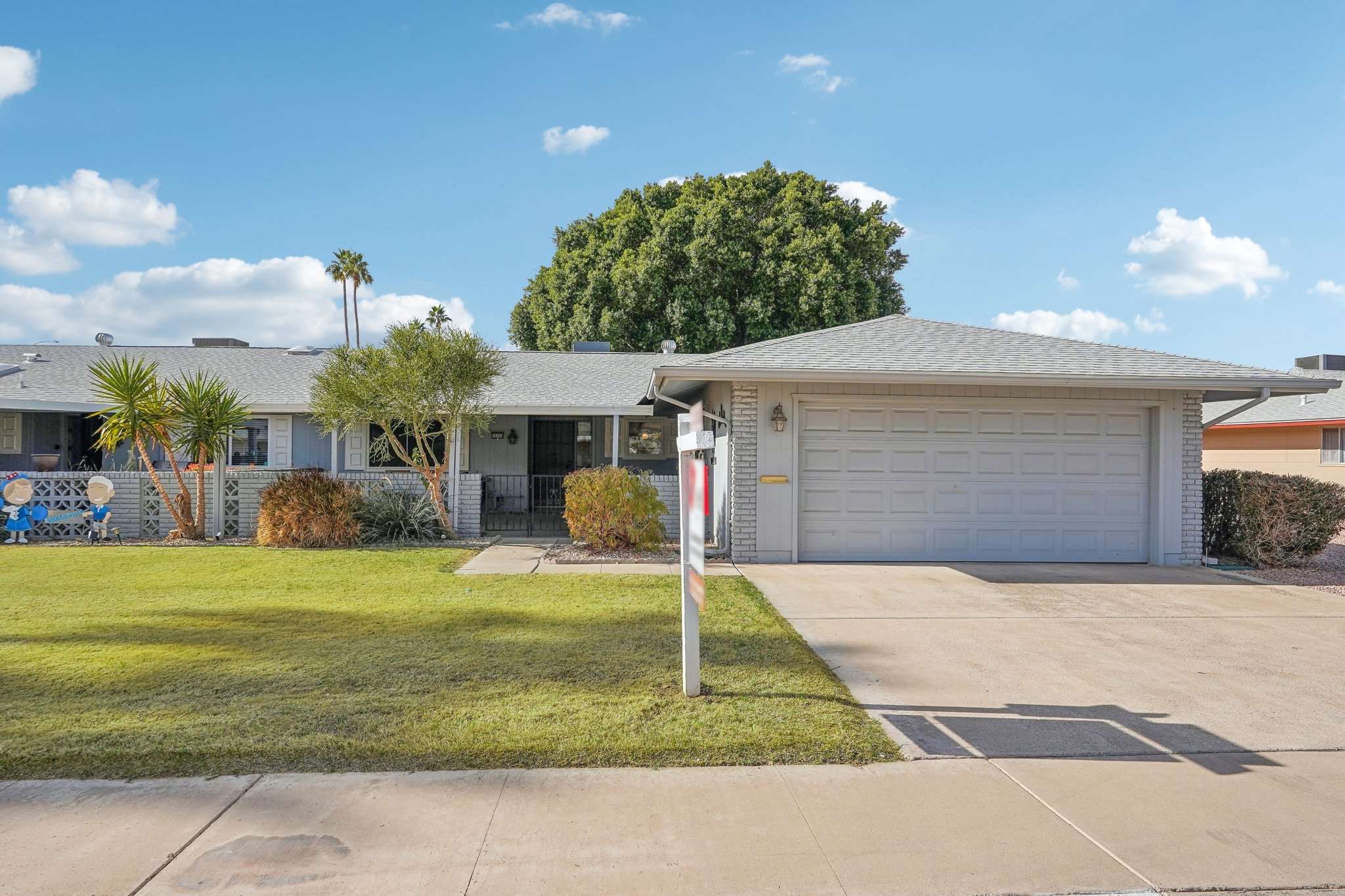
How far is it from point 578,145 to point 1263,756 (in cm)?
1985

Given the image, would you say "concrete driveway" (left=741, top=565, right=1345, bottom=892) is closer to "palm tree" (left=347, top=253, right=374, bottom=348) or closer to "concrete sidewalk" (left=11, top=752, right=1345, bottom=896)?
"concrete sidewalk" (left=11, top=752, right=1345, bottom=896)

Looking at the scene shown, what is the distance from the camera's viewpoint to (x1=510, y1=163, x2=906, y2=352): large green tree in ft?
85.1

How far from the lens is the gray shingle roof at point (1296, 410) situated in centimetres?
1845

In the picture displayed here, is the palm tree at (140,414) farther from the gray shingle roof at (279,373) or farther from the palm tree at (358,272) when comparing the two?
the palm tree at (358,272)

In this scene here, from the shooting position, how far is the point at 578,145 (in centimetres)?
2059

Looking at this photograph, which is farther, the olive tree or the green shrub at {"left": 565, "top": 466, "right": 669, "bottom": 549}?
the olive tree

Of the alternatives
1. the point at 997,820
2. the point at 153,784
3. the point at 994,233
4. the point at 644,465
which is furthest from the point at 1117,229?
the point at 153,784

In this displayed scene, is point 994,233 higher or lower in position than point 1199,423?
higher

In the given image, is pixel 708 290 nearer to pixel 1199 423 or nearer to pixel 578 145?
pixel 578 145

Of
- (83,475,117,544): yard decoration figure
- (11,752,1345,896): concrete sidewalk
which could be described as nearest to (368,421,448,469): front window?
(83,475,117,544): yard decoration figure

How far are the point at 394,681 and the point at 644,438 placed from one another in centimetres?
1280

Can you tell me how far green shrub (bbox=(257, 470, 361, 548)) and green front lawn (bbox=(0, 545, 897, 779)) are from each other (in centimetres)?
298

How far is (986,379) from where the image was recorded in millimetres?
10422

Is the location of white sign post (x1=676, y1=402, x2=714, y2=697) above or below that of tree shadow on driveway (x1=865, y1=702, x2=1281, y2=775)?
above
